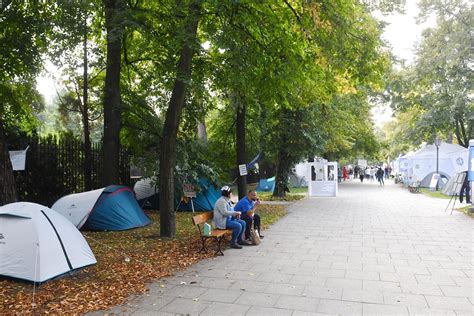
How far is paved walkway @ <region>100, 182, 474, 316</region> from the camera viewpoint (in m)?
5.21

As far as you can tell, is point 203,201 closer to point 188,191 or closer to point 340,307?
point 188,191

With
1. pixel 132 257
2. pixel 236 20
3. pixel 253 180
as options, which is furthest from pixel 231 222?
pixel 253 180

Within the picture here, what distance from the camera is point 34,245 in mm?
6160

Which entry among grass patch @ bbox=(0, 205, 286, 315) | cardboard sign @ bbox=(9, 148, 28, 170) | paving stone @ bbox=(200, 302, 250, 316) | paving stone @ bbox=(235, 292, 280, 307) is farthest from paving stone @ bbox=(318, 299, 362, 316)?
cardboard sign @ bbox=(9, 148, 28, 170)

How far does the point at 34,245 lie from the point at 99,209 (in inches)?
206

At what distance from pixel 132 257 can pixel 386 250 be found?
16.7ft

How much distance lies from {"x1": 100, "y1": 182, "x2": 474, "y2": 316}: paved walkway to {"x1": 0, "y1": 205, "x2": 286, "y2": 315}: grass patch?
0.37m

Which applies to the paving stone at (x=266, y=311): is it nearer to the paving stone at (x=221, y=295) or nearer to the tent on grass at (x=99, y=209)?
the paving stone at (x=221, y=295)

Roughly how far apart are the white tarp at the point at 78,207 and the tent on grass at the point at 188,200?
178 inches

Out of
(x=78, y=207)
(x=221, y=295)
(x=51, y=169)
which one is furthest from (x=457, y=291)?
(x=51, y=169)

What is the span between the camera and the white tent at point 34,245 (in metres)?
6.16

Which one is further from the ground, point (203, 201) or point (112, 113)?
point (112, 113)

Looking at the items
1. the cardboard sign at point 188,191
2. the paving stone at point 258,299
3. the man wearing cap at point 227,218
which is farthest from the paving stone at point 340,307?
the cardboard sign at point 188,191

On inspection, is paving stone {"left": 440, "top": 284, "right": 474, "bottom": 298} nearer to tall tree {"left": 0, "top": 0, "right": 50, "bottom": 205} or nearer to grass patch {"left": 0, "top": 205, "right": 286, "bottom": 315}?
grass patch {"left": 0, "top": 205, "right": 286, "bottom": 315}
